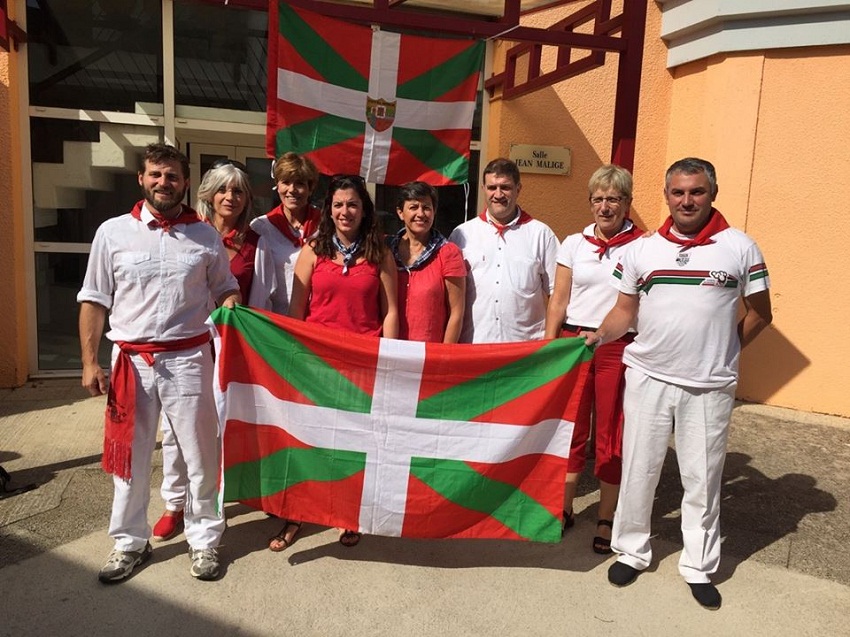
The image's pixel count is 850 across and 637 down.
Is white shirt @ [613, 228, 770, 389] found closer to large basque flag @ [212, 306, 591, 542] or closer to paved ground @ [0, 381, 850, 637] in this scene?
large basque flag @ [212, 306, 591, 542]

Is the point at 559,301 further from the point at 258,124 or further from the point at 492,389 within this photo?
the point at 258,124

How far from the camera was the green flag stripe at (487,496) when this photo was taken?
2.85 m

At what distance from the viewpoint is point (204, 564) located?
2725mm

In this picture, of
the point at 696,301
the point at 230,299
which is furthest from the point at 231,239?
the point at 696,301

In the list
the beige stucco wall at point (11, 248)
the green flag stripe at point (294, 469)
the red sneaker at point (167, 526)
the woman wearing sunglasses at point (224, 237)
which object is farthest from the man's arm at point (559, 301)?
the beige stucco wall at point (11, 248)

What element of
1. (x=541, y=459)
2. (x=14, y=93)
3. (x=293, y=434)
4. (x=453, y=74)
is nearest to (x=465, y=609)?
(x=541, y=459)

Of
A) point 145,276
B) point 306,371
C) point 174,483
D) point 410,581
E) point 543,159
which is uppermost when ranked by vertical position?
point 543,159

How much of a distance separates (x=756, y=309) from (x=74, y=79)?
5173 mm

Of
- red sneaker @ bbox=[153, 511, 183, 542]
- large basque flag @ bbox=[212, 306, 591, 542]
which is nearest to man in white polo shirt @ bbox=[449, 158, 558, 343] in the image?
large basque flag @ bbox=[212, 306, 591, 542]

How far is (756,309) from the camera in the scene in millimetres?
→ 2689

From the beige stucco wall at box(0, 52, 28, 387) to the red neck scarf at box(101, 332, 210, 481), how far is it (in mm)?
3128

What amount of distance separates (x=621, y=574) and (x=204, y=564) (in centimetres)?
173

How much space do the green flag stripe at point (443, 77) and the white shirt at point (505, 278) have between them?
1.23 metres

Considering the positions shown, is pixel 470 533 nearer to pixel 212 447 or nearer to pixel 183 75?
pixel 212 447
